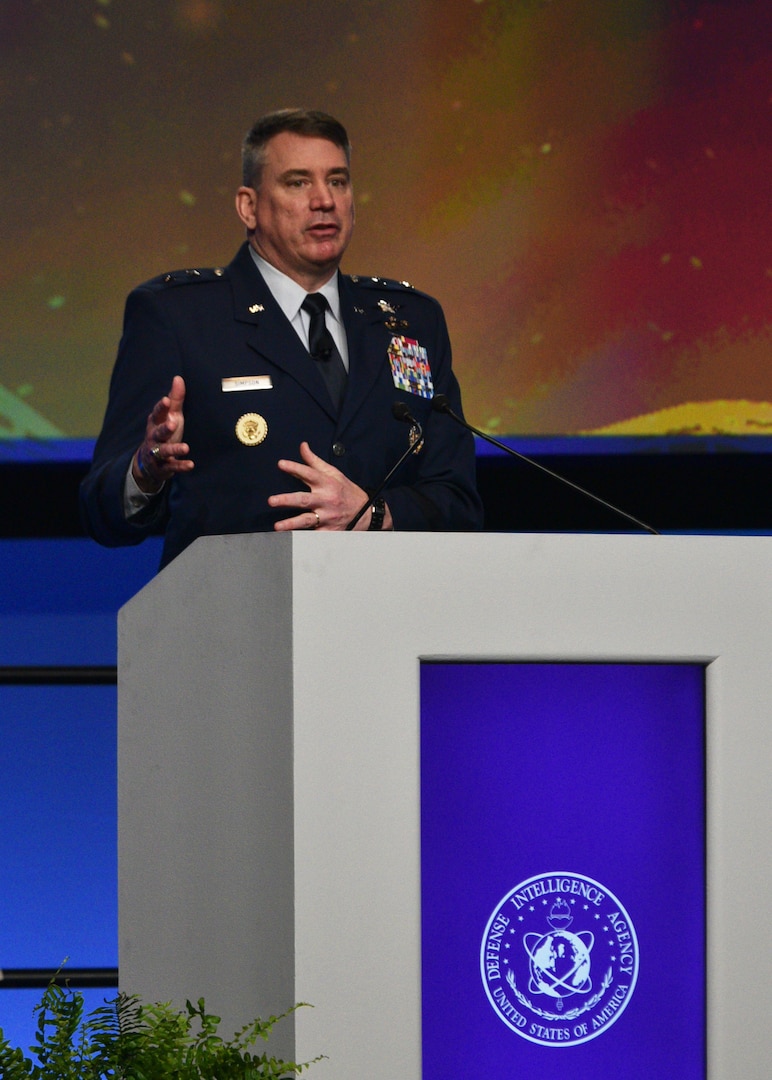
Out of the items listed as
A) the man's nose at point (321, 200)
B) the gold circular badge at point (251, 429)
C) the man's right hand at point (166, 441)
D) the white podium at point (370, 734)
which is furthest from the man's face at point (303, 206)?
the white podium at point (370, 734)

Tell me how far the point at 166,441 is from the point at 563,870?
65 centimetres

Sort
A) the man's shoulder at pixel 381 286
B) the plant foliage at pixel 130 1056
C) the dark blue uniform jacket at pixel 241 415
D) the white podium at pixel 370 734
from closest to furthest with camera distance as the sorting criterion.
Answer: the plant foliage at pixel 130 1056, the white podium at pixel 370 734, the dark blue uniform jacket at pixel 241 415, the man's shoulder at pixel 381 286

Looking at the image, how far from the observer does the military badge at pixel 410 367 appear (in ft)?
6.85

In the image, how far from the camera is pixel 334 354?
2.09 m

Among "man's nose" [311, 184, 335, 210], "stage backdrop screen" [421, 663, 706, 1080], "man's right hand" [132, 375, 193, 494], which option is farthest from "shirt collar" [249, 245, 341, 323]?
"stage backdrop screen" [421, 663, 706, 1080]

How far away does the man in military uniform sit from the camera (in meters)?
1.94

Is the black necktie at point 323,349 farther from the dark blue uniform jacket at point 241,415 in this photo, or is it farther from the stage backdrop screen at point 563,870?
the stage backdrop screen at point 563,870

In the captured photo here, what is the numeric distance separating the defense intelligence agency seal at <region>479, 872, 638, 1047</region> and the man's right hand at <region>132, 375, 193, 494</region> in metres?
0.61

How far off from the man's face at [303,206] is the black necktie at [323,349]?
34 mm

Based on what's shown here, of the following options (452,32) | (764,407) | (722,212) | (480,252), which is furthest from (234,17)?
(764,407)

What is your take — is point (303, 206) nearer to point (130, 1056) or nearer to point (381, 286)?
point (381, 286)

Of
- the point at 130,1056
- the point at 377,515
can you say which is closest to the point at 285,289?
the point at 377,515

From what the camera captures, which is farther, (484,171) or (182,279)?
(484,171)

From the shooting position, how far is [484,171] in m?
3.26
